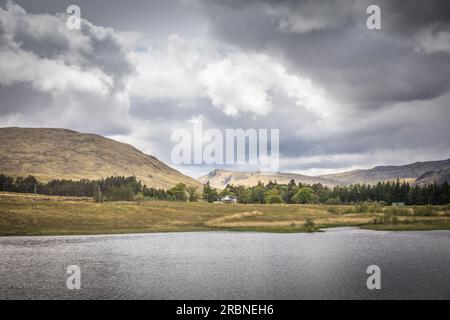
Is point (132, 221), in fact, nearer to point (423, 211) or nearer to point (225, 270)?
point (225, 270)

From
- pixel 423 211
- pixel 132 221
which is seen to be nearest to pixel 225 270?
pixel 132 221

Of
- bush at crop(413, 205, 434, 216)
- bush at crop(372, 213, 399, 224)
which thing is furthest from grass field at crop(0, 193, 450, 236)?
bush at crop(413, 205, 434, 216)

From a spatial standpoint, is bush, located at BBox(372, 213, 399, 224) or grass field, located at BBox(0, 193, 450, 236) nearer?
grass field, located at BBox(0, 193, 450, 236)

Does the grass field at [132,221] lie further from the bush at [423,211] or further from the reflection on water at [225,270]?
the reflection on water at [225,270]

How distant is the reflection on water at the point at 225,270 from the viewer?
124 feet

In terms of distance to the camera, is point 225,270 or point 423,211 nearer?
point 225,270

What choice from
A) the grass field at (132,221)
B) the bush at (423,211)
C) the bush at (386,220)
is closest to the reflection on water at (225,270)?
the grass field at (132,221)

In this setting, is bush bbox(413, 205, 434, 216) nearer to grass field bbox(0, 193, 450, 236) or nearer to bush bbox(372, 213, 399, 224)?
grass field bbox(0, 193, 450, 236)

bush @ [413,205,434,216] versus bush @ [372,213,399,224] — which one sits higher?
bush @ [413,205,434,216]

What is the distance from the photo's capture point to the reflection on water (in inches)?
1492

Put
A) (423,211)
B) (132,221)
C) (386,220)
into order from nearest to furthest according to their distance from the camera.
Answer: (132,221)
(386,220)
(423,211)

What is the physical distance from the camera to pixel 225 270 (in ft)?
159
